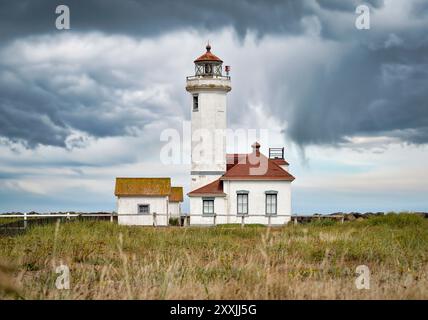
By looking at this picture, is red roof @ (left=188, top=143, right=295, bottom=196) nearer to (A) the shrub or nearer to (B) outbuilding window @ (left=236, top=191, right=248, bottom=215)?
(B) outbuilding window @ (left=236, top=191, right=248, bottom=215)

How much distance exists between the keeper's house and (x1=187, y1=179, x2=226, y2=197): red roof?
220 centimetres

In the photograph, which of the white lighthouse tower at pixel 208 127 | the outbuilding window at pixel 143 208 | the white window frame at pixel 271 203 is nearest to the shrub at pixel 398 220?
the white window frame at pixel 271 203

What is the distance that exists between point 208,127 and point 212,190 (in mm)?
3441

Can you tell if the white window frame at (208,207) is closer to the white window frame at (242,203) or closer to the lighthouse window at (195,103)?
the white window frame at (242,203)

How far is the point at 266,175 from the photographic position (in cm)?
3111

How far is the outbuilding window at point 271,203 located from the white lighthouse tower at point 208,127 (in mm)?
2853

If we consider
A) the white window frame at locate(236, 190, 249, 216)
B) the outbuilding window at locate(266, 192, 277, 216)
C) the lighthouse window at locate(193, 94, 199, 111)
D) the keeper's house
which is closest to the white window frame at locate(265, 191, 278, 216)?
the outbuilding window at locate(266, 192, 277, 216)

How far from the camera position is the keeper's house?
32.5 metres

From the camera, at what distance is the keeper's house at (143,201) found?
3247 cm

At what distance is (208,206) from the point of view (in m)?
31.2

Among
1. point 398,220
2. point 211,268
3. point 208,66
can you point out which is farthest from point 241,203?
point 211,268

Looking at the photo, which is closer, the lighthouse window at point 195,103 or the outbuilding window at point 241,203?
the outbuilding window at point 241,203
